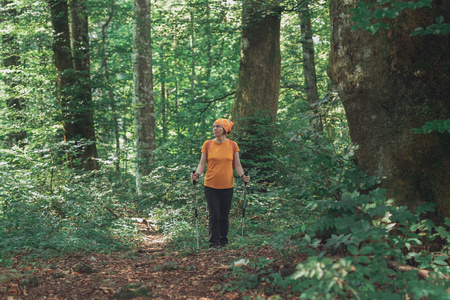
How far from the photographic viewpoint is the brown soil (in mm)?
3807

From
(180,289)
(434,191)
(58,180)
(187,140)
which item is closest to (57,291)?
(180,289)

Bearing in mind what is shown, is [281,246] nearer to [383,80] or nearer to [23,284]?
[383,80]

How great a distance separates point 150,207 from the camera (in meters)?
9.82

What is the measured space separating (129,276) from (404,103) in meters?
3.76

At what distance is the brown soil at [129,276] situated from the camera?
3807mm

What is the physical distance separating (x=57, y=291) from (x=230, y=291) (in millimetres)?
1872

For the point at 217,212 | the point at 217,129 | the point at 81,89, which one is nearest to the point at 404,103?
the point at 217,129

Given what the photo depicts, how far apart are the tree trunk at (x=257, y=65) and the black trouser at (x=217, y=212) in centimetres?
436

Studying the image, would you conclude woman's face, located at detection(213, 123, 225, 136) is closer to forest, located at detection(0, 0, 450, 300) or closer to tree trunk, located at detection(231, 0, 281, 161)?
forest, located at detection(0, 0, 450, 300)

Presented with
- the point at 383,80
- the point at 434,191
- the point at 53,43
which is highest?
the point at 53,43

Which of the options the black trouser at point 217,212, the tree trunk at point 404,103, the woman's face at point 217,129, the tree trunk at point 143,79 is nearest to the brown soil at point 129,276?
the black trouser at point 217,212

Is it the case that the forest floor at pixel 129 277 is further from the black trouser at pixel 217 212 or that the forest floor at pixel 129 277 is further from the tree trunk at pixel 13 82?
the tree trunk at pixel 13 82

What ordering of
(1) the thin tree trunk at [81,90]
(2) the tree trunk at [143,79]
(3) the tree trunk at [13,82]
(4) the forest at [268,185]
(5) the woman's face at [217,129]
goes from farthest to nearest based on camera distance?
(2) the tree trunk at [143,79]
(1) the thin tree trunk at [81,90]
(3) the tree trunk at [13,82]
(5) the woman's face at [217,129]
(4) the forest at [268,185]

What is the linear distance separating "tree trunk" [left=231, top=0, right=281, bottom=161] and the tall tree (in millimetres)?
4435
